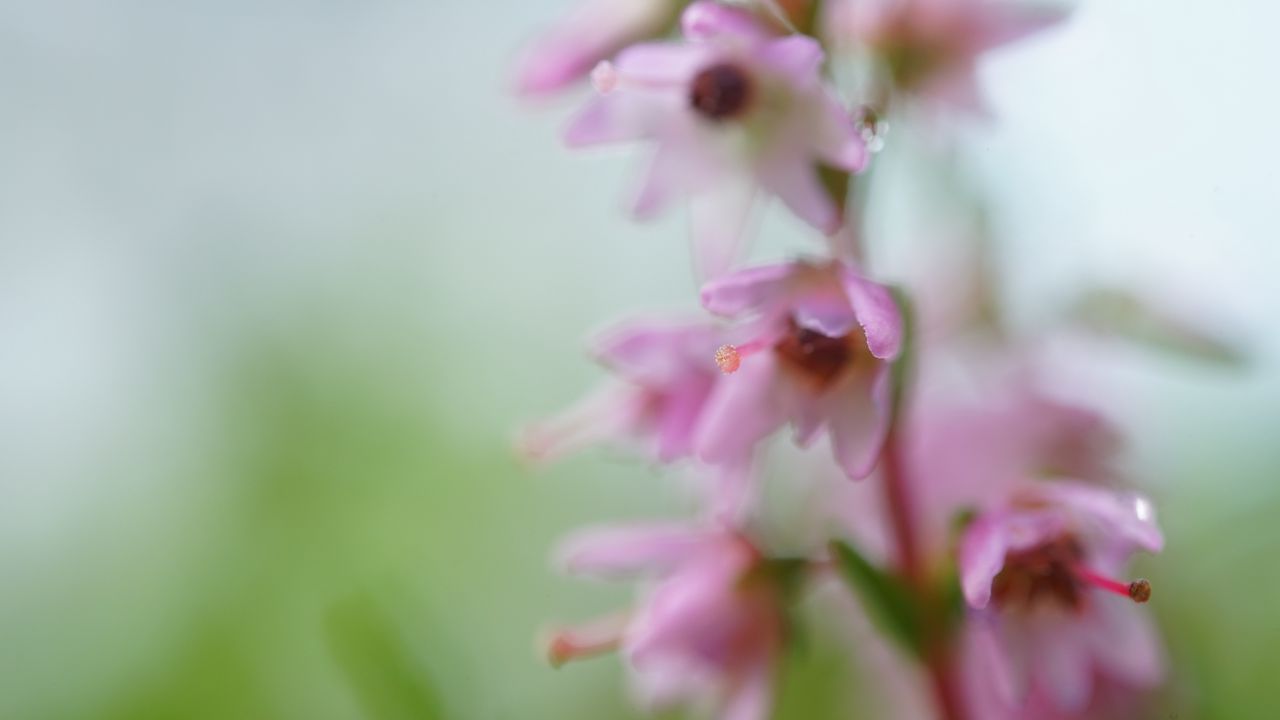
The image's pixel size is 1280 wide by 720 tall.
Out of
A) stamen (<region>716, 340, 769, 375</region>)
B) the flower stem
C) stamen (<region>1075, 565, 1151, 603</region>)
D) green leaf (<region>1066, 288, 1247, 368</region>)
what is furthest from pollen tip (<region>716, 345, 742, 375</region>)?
green leaf (<region>1066, 288, 1247, 368</region>)

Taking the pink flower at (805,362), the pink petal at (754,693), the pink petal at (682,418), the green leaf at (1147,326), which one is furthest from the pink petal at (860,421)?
the green leaf at (1147,326)

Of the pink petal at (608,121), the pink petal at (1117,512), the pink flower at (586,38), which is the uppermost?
the pink flower at (586,38)

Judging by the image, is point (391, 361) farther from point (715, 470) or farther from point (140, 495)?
point (715, 470)

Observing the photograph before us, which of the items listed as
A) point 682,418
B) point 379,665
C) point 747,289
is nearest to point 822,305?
point 747,289

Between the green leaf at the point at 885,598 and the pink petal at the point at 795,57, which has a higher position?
the pink petal at the point at 795,57

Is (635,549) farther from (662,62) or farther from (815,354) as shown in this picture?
(662,62)

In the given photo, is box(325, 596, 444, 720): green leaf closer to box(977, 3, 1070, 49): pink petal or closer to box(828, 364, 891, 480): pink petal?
box(828, 364, 891, 480): pink petal

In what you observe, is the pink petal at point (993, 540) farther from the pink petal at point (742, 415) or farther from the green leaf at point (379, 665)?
the green leaf at point (379, 665)

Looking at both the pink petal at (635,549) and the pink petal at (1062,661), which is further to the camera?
the pink petal at (635,549)
